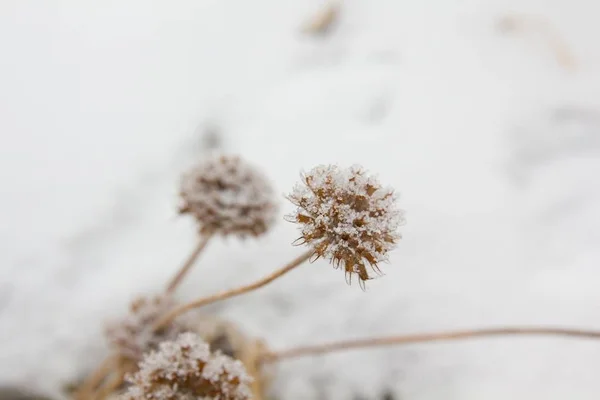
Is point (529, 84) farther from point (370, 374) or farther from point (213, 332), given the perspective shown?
point (213, 332)

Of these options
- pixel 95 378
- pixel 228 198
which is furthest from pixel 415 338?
pixel 95 378

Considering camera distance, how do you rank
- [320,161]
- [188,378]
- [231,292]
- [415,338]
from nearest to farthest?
[188,378]
[231,292]
[415,338]
[320,161]

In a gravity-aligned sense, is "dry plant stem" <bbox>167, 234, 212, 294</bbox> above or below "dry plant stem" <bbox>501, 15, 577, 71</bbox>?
below

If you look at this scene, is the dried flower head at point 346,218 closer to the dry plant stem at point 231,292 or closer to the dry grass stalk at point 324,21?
the dry plant stem at point 231,292

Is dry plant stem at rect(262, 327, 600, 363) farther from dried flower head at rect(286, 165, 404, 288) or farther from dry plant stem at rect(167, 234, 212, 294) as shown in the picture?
dried flower head at rect(286, 165, 404, 288)

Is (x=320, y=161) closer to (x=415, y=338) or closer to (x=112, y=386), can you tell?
(x=415, y=338)

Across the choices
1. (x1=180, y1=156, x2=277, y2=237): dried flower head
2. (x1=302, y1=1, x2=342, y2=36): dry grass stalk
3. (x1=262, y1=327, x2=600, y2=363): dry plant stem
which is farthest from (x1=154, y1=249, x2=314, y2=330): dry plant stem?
(x1=302, y1=1, x2=342, y2=36): dry grass stalk
